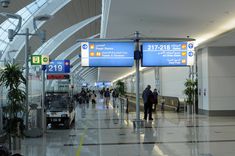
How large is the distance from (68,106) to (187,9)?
7.83m

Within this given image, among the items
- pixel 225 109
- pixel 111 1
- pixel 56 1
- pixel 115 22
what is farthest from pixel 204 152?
pixel 56 1

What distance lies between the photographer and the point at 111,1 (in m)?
14.3

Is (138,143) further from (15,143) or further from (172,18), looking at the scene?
(172,18)

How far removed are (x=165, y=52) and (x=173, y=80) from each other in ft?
64.2

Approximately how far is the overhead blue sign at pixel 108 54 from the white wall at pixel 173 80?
54.1ft

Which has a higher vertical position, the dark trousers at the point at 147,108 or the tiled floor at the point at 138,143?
the dark trousers at the point at 147,108

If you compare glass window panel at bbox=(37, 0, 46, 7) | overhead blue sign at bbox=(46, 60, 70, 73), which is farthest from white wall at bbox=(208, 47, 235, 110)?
glass window panel at bbox=(37, 0, 46, 7)

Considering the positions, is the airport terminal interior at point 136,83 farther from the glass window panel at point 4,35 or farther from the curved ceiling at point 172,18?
the glass window panel at point 4,35

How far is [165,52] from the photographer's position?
17609 mm

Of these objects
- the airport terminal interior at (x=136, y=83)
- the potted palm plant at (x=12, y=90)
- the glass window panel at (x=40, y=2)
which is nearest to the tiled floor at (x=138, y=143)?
the airport terminal interior at (x=136, y=83)

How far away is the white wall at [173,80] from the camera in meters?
34.5

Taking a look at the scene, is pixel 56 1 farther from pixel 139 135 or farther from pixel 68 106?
pixel 139 135

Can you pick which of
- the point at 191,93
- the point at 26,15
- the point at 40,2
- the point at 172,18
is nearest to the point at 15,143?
the point at 172,18

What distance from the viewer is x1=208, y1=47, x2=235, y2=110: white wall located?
2377cm
